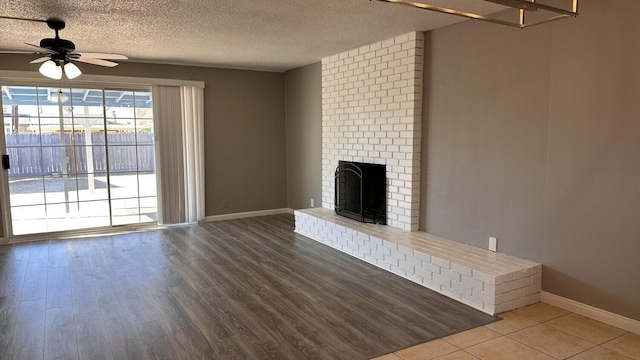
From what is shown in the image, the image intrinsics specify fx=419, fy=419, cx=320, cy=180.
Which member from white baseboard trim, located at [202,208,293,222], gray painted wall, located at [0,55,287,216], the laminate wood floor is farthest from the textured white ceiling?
white baseboard trim, located at [202,208,293,222]

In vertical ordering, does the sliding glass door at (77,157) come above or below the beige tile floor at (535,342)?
above

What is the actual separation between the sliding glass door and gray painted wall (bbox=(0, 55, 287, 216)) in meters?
0.87

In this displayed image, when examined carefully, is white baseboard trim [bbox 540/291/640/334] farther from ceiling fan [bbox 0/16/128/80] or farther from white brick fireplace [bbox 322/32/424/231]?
ceiling fan [bbox 0/16/128/80]

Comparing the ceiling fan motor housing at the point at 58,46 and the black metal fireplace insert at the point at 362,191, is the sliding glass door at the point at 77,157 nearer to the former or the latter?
the ceiling fan motor housing at the point at 58,46

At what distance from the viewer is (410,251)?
396 centimetres

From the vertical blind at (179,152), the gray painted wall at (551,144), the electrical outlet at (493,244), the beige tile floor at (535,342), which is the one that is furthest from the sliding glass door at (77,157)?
the beige tile floor at (535,342)

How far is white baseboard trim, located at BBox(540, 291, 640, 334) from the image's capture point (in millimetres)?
2883

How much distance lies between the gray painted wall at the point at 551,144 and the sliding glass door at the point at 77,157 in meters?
4.36

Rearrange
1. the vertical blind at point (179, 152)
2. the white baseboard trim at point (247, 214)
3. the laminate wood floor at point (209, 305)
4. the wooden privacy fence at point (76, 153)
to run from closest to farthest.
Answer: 1. the laminate wood floor at point (209, 305)
2. the wooden privacy fence at point (76, 153)
3. the vertical blind at point (179, 152)
4. the white baseboard trim at point (247, 214)

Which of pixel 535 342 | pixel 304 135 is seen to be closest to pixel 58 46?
pixel 304 135

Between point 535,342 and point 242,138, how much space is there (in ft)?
17.3

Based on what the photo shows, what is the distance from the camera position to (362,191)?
511cm

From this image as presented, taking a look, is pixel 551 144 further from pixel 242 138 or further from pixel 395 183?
pixel 242 138

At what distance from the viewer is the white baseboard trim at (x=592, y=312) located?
9.46 feet
